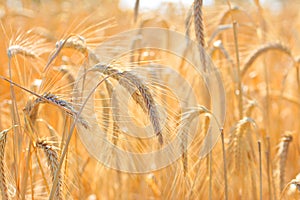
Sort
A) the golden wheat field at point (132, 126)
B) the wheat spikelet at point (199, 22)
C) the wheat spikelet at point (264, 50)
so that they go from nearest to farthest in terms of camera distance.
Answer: the golden wheat field at point (132, 126) → the wheat spikelet at point (199, 22) → the wheat spikelet at point (264, 50)

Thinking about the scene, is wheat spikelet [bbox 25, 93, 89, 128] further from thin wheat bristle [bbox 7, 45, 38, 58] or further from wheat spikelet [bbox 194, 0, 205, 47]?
wheat spikelet [bbox 194, 0, 205, 47]

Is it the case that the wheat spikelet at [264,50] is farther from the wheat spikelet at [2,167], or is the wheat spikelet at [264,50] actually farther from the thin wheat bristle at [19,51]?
the wheat spikelet at [2,167]

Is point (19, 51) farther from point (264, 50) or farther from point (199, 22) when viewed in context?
point (264, 50)

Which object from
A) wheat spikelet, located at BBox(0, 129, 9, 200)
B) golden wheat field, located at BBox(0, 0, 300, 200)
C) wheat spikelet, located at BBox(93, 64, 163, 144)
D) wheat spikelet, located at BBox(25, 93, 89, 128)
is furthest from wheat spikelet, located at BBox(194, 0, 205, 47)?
wheat spikelet, located at BBox(0, 129, 9, 200)

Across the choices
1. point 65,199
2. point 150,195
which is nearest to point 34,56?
point 65,199

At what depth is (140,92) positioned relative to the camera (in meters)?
1.35

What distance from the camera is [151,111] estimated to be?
4.34 feet

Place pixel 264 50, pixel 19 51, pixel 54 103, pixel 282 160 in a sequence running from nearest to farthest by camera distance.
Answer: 1. pixel 54 103
2. pixel 19 51
3. pixel 282 160
4. pixel 264 50

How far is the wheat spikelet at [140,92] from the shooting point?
131 cm

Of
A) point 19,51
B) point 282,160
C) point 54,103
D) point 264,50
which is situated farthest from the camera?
point 264,50

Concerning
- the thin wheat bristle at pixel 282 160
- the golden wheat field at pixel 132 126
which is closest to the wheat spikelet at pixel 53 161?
the golden wheat field at pixel 132 126

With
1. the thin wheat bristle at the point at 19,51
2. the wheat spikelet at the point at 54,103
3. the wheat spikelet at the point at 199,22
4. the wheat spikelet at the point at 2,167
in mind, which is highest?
the wheat spikelet at the point at 199,22

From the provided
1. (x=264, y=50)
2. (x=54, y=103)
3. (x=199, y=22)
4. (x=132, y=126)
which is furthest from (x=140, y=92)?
(x=264, y=50)

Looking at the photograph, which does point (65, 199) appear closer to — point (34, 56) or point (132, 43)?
point (34, 56)
